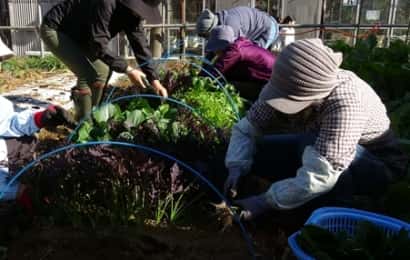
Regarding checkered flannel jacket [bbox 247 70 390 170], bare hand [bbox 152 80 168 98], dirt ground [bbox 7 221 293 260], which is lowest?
dirt ground [bbox 7 221 293 260]

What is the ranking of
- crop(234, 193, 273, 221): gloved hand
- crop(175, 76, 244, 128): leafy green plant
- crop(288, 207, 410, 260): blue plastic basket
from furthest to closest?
crop(175, 76, 244, 128): leafy green plant → crop(234, 193, 273, 221): gloved hand → crop(288, 207, 410, 260): blue plastic basket

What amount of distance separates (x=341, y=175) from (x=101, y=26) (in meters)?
1.91

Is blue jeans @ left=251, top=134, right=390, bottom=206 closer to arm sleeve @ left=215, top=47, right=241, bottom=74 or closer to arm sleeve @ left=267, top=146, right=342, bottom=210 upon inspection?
arm sleeve @ left=267, top=146, right=342, bottom=210

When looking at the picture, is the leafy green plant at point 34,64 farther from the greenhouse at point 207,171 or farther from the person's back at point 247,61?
the person's back at point 247,61

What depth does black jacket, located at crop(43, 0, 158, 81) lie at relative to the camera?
302 centimetres

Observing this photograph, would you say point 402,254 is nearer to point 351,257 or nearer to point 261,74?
point 351,257

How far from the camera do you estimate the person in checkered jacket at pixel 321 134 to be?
1771 millimetres

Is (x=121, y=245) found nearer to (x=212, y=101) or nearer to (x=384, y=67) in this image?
(x=212, y=101)

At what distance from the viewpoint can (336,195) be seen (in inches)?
79.5

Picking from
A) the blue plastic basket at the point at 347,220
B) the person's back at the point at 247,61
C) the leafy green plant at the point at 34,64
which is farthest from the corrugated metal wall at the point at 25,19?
the blue plastic basket at the point at 347,220

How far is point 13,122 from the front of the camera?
2564 mm

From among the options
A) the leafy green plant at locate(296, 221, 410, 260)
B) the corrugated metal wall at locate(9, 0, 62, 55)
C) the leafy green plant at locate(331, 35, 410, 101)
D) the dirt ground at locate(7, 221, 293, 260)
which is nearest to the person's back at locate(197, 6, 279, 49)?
the leafy green plant at locate(331, 35, 410, 101)

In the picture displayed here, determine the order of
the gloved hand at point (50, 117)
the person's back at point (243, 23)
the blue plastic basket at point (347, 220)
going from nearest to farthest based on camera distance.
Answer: the blue plastic basket at point (347, 220)
the gloved hand at point (50, 117)
the person's back at point (243, 23)

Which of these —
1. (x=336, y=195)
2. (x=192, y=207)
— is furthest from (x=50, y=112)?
(x=336, y=195)
